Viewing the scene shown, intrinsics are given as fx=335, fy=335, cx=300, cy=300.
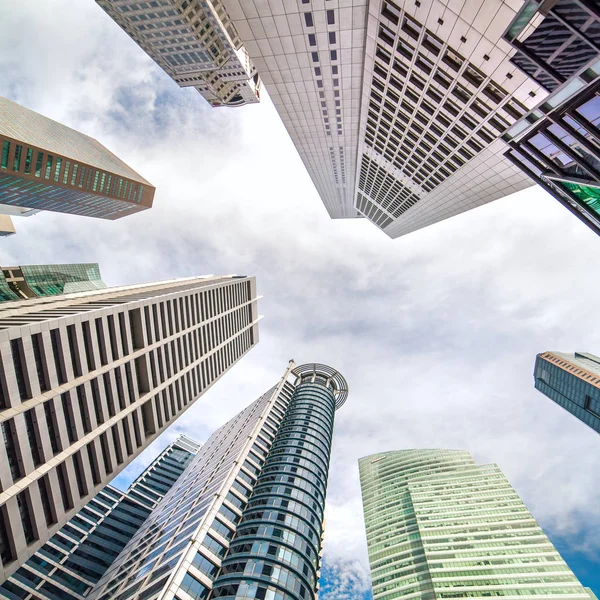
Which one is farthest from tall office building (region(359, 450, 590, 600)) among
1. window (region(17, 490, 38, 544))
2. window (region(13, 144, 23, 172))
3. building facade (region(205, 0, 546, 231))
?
window (region(13, 144, 23, 172))

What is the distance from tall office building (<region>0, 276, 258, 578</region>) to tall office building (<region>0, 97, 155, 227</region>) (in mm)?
70548

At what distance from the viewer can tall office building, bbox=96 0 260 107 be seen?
83.6 meters

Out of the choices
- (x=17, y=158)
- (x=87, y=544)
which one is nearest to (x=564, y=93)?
(x=87, y=544)

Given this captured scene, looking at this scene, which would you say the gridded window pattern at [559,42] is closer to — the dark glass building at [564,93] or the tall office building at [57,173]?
the dark glass building at [564,93]

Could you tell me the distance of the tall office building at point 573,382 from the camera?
135750 mm

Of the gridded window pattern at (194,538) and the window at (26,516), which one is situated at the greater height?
the window at (26,516)

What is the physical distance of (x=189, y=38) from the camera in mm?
91125

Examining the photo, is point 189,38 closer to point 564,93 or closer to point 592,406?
point 564,93

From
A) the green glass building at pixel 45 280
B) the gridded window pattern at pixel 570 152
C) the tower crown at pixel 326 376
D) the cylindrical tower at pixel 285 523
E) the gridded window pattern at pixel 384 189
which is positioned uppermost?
the gridded window pattern at pixel 384 189

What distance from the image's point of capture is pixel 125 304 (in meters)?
46.3

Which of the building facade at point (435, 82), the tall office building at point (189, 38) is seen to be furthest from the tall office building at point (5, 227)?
the building facade at point (435, 82)

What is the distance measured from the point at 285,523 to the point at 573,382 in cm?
15100

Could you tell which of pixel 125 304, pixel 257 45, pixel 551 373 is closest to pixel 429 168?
pixel 257 45

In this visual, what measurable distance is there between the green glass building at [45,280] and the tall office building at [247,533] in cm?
7800
